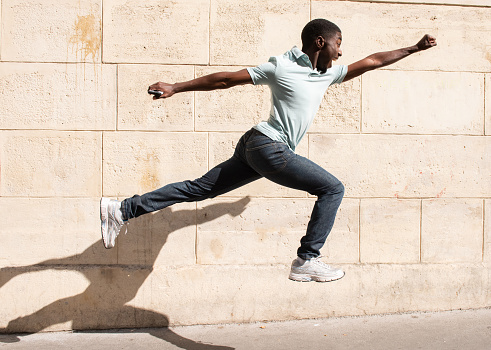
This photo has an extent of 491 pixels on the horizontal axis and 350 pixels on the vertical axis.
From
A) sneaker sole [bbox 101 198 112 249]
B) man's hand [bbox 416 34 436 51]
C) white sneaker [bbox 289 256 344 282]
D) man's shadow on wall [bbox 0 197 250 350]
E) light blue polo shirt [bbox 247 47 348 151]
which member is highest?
man's hand [bbox 416 34 436 51]

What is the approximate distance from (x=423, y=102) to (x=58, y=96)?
11.0ft

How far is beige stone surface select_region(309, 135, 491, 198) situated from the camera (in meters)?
4.84

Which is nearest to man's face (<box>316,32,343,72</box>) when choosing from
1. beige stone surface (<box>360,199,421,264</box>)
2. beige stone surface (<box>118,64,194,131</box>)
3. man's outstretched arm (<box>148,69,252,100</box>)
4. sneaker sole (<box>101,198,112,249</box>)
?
man's outstretched arm (<box>148,69,252,100</box>)

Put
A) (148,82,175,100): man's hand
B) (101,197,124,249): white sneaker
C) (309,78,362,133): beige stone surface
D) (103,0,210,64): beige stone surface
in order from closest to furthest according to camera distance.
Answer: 1. (148,82,175,100): man's hand
2. (101,197,124,249): white sneaker
3. (103,0,210,64): beige stone surface
4. (309,78,362,133): beige stone surface

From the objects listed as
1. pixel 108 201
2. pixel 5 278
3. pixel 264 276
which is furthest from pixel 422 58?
pixel 5 278

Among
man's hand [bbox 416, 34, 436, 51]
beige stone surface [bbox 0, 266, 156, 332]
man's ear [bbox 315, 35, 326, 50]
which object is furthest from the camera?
beige stone surface [bbox 0, 266, 156, 332]

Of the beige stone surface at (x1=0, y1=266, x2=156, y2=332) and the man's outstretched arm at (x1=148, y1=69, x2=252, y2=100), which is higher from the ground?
the man's outstretched arm at (x1=148, y1=69, x2=252, y2=100)

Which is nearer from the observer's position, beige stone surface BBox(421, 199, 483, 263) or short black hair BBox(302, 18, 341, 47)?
short black hair BBox(302, 18, 341, 47)

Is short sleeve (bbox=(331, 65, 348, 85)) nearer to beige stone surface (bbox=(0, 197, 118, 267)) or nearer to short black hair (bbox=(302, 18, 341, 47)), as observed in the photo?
short black hair (bbox=(302, 18, 341, 47))

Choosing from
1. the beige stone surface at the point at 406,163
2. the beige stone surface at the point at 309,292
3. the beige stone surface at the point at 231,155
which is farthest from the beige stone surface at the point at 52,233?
the beige stone surface at the point at 406,163

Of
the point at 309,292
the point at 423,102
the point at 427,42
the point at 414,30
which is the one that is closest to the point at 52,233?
the point at 309,292

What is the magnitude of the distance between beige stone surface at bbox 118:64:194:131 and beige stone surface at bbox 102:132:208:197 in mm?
90

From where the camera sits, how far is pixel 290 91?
352cm

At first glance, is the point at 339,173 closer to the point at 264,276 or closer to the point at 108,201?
the point at 264,276
